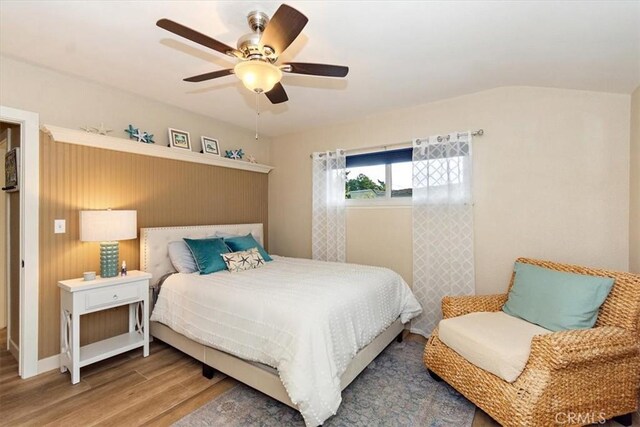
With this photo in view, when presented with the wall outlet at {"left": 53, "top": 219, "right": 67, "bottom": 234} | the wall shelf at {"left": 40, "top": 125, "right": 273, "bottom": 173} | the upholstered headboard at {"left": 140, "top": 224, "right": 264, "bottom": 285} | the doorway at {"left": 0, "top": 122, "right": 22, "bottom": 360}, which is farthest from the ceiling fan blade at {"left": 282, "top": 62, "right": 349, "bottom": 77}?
the doorway at {"left": 0, "top": 122, "right": 22, "bottom": 360}

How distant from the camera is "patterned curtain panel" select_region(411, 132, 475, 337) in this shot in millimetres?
2969

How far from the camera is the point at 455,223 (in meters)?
3.02

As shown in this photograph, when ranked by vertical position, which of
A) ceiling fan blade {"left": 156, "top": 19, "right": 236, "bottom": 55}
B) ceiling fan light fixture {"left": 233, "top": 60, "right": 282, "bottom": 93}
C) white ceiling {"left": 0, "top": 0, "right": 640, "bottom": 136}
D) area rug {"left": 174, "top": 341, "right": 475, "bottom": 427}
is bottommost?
area rug {"left": 174, "top": 341, "right": 475, "bottom": 427}

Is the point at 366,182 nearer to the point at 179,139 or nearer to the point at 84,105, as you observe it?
the point at 179,139

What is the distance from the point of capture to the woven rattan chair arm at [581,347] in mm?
1570

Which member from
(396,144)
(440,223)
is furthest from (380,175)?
(440,223)

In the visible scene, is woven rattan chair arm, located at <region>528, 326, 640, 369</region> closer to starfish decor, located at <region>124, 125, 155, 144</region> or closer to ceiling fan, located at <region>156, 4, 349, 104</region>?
ceiling fan, located at <region>156, 4, 349, 104</region>

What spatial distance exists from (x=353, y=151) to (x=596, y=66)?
231 cm

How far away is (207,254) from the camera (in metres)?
2.93

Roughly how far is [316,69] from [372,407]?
7.36ft

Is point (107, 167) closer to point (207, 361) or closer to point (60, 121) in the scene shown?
point (60, 121)

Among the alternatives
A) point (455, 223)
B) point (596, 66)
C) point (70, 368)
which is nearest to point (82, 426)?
point (70, 368)

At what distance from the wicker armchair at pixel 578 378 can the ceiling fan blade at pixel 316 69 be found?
1.94 metres

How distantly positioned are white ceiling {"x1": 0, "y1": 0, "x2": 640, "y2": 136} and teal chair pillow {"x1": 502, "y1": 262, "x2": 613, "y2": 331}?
5.03 ft
